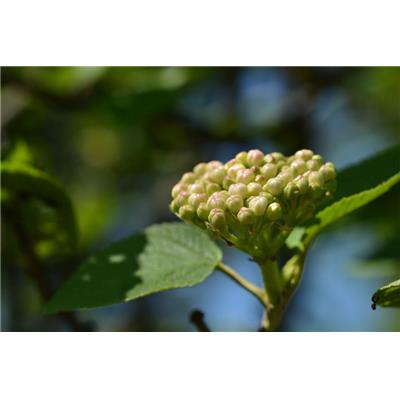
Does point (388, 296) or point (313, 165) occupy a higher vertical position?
point (313, 165)

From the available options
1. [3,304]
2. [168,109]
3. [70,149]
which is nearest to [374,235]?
[168,109]

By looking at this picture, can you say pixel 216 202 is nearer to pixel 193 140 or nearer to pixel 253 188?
pixel 253 188

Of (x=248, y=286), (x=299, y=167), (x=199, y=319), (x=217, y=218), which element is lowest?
(x=199, y=319)

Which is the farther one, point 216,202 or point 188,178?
point 188,178

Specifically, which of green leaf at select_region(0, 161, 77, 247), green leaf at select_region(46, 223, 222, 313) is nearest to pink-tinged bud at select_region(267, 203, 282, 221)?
green leaf at select_region(46, 223, 222, 313)

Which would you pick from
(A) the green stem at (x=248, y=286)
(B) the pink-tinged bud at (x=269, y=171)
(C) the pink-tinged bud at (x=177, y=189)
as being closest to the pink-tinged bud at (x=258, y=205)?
(B) the pink-tinged bud at (x=269, y=171)

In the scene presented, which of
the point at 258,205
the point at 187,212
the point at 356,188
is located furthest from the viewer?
the point at 356,188

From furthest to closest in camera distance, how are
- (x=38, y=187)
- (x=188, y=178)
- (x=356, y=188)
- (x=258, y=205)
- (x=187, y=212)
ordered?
(x=38, y=187) → (x=356, y=188) → (x=188, y=178) → (x=187, y=212) → (x=258, y=205)

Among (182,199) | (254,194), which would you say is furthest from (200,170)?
(254,194)
